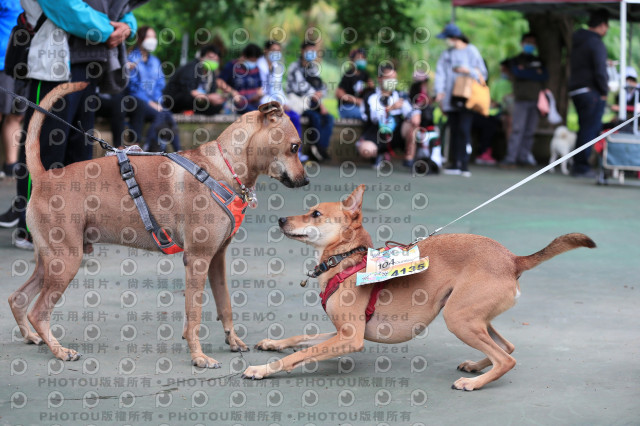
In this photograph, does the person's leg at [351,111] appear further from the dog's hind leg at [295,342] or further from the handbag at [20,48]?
the dog's hind leg at [295,342]

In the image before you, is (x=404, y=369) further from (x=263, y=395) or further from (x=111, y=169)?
(x=111, y=169)

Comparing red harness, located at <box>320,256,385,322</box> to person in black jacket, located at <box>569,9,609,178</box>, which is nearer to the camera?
red harness, located at <box>320,256,385,322</box>

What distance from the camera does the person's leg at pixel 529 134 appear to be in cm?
1494

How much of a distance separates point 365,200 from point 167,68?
32.3 ft

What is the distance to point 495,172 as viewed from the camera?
1399 cm

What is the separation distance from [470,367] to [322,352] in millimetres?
820

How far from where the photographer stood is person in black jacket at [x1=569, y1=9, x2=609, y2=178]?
13.0 meters

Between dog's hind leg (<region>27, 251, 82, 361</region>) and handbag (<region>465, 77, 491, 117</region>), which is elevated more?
handbag (<region>465, 77, 491, 117</region>)

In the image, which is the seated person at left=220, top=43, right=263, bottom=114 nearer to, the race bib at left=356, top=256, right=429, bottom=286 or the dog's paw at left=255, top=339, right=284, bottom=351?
the dog's paw at left=255, top=339, right=284, bottom=351

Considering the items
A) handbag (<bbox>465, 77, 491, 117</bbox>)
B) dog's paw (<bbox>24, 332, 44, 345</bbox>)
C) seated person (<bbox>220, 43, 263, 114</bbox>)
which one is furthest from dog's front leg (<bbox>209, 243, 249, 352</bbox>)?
handbag (<bbox>465, 77, 491, 117</bbox>)

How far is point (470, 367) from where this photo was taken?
4551mm

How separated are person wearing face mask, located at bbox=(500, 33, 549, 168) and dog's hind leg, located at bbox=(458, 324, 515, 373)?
10655 millimetres

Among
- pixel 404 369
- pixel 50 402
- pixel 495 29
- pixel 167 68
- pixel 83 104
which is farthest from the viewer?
pixel 495 29

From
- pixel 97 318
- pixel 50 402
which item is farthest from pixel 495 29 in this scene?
pixel 50 402
